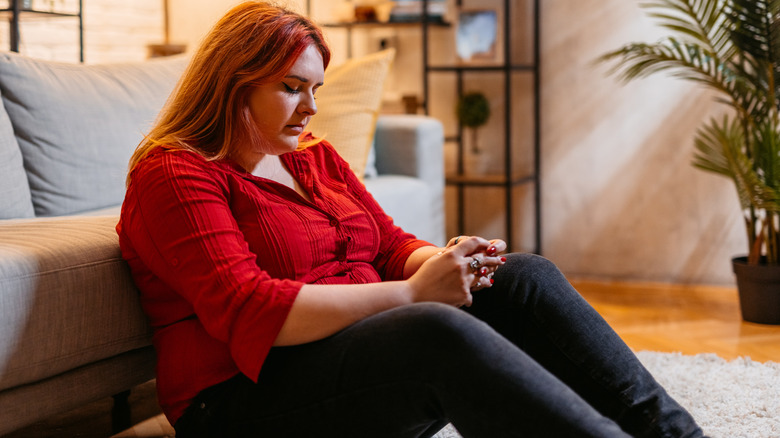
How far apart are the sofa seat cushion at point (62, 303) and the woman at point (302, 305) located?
7 cm

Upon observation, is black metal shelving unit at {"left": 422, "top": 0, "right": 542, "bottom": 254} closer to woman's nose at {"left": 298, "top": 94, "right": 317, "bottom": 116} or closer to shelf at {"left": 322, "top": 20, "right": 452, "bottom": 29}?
shelf at {"left": 322, "top": 20, "right": 452, "bottom": 29}

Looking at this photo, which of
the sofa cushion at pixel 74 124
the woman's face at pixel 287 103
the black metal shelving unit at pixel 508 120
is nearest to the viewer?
the woman's face at pixel 287 103

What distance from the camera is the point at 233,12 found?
1.32 meters

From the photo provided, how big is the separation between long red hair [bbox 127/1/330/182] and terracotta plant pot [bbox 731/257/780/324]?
188cm

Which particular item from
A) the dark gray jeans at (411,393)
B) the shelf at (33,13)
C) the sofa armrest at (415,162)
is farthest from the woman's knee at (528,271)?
the shelf at (33,13)

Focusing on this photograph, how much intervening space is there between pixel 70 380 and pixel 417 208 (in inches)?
60.2

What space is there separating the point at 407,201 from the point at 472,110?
96cm

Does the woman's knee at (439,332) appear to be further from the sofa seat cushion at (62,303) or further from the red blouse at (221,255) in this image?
the sofa seat cushion at (62,303)

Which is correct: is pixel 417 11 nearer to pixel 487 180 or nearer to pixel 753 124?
pixel 487 180

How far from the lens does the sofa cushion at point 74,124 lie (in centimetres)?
199

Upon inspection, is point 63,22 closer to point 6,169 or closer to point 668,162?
point 6,169

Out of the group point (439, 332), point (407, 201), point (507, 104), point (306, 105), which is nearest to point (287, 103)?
point (306, 105)

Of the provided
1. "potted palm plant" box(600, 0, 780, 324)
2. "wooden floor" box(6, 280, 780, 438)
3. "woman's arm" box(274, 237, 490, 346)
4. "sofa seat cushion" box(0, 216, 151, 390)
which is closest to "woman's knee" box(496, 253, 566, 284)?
"woman's arm" box(274, 237, 490, 346)

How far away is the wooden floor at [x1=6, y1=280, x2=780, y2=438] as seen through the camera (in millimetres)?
1881
